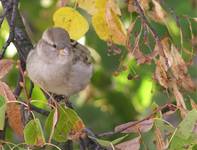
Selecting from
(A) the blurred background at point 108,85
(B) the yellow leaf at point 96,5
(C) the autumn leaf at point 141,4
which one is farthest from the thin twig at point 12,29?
(A) the blurred background at point 108,85

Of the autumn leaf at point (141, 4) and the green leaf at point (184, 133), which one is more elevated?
the autumn leaf at point (141, 4)

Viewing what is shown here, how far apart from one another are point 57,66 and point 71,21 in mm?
272

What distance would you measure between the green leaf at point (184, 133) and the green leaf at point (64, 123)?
260 millimetres

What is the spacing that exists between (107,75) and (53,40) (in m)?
0.76

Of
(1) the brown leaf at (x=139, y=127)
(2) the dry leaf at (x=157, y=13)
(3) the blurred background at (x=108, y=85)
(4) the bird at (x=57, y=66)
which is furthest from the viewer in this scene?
(3) the blurred background at (x=108, y=85)

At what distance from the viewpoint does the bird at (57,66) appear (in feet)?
6.82

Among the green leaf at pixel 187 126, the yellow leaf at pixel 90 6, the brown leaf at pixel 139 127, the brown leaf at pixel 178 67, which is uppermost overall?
the yellow leaf at pixel 90 6

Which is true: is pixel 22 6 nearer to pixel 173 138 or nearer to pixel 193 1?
pixel 193 1

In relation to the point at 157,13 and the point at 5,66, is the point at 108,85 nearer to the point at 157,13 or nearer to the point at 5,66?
the point at 157,13

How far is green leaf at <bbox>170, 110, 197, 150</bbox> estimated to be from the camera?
1590 millimetres

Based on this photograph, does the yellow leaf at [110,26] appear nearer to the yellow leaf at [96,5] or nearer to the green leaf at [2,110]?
the yellow leaf at [96,5]

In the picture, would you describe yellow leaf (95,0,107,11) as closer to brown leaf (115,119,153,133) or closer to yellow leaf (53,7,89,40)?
yellow leaf (53,7,89,40)

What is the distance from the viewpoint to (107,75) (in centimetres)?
285

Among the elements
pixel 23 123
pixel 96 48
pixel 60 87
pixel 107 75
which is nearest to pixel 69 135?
pixel 23 123
